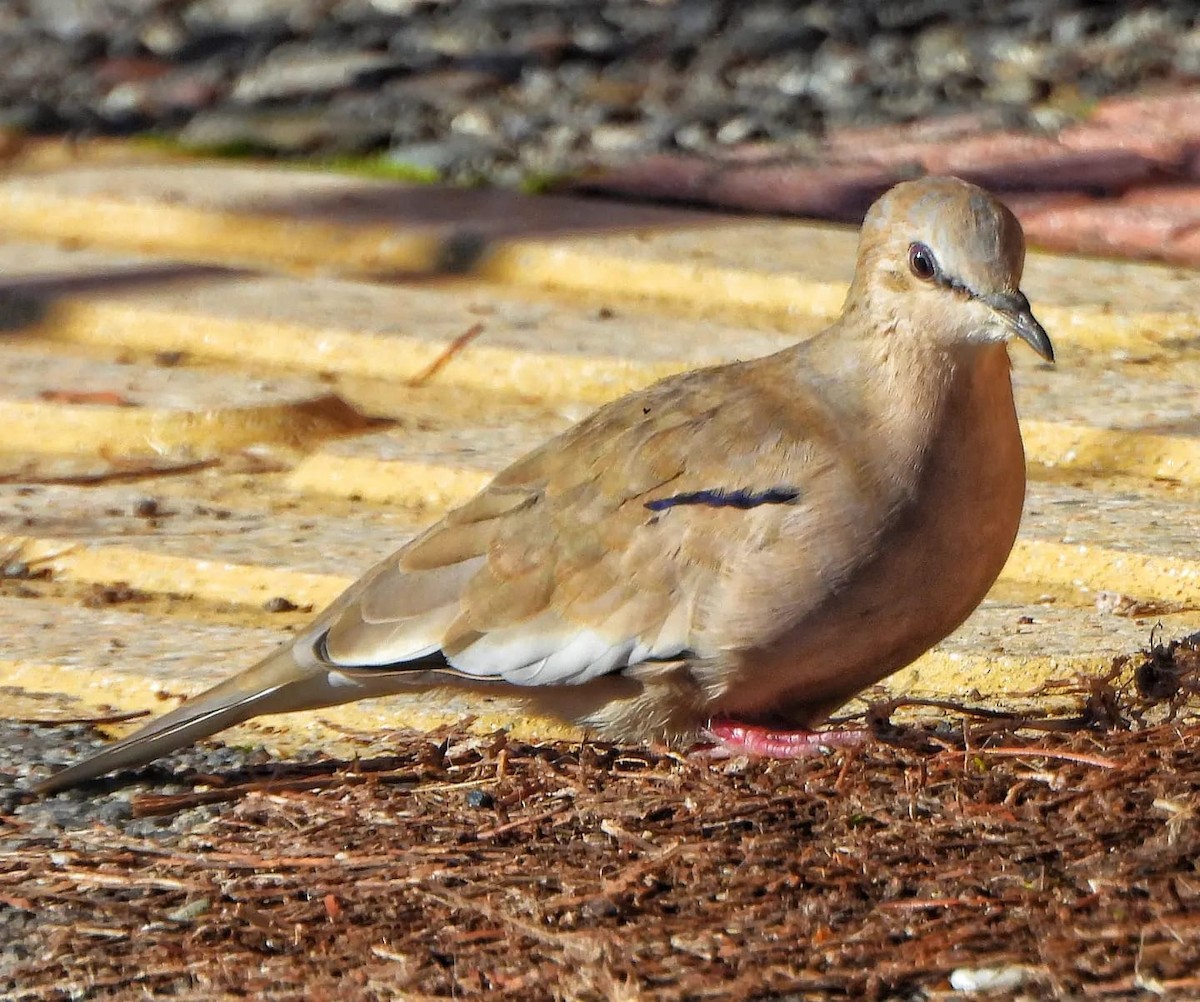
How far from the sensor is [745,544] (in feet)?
11.3

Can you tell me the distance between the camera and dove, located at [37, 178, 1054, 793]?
134 inches

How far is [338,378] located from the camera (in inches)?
220

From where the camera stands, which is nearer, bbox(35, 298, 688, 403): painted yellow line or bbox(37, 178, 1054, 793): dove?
bbox(37, 178, 1054, 793): dove

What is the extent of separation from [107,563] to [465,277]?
6.23ft

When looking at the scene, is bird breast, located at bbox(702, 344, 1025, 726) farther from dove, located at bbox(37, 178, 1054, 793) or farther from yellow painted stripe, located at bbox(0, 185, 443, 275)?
yellow painted stripe, located at bbox(0, 185, 443, 275)

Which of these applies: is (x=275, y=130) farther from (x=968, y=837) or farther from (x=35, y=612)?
(x=968, y=837)

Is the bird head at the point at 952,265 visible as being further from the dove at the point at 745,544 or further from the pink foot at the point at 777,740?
the pink foot at the point at 777,740

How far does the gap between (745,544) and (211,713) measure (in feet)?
3.07

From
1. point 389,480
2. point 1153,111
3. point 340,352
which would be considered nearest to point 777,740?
point 389,480

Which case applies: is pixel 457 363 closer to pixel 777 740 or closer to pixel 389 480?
pixel 389 480

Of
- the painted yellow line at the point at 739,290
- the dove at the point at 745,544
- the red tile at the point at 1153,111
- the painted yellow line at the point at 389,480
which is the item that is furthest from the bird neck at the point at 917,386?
the red tile at the point at 1153,111

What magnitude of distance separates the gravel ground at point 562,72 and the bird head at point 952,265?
3451 millimetres

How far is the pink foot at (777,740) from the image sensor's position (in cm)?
346

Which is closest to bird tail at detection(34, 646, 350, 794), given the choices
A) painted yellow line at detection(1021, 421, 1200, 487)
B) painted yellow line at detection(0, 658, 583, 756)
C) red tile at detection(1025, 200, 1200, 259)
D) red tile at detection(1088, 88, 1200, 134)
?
painted yellow line at detection(0, 658, 583, 756)
